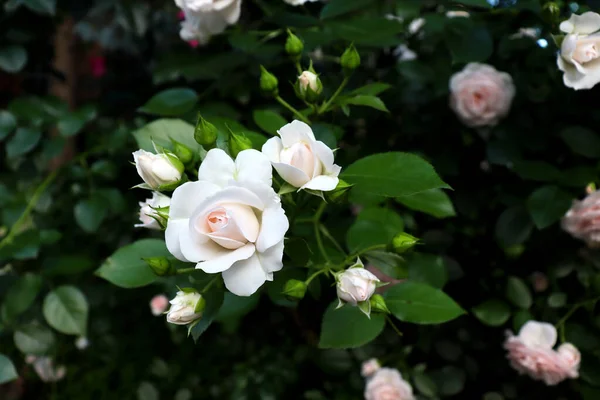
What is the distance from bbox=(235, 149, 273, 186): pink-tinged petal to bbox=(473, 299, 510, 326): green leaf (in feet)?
1.71

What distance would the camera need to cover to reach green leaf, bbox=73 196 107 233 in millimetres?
899

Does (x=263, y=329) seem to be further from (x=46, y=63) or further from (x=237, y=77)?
(x=46, y=63)

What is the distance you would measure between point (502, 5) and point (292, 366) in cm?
77

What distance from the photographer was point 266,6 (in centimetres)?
85

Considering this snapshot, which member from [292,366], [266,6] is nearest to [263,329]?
[292,366]

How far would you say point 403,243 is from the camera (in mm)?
484

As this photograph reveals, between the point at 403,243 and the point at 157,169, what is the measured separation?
0.24 metres

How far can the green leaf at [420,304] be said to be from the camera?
0.53 meters

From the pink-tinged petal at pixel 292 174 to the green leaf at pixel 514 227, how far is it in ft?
1.49

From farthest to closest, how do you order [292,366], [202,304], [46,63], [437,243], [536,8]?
[46,63] < [292,366] < [437,243] < [536,8] < [202,304]

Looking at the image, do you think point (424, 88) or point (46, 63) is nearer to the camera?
point (424, 88)

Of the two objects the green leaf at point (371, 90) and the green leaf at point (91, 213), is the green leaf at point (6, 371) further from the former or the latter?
the green leaf at point (371, 90)

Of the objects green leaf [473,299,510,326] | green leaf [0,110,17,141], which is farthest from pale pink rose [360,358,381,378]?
green leaf [0,110,17,141]

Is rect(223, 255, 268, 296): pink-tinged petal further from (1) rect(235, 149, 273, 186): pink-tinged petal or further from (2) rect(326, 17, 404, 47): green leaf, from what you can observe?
(2) rect(326, 17, 404, 47): green leaf
